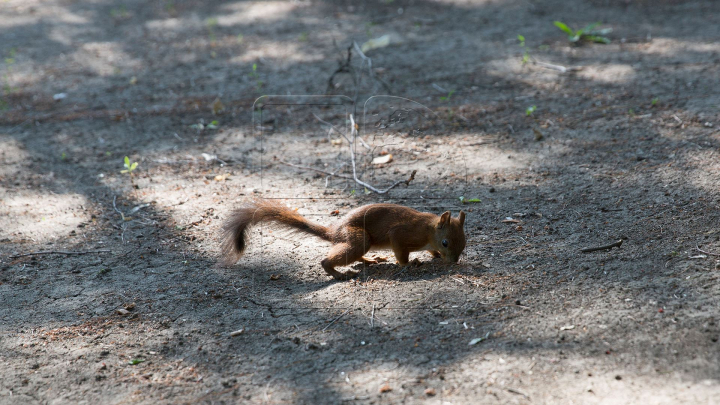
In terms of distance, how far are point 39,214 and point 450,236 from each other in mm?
3351

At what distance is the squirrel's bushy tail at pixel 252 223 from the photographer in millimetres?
3707

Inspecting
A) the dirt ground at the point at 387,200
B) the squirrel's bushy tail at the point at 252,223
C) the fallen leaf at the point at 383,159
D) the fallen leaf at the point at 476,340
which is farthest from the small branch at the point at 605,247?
the fallen leaf at the point at 383,159

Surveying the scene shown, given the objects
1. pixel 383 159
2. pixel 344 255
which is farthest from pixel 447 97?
pixel 344 255

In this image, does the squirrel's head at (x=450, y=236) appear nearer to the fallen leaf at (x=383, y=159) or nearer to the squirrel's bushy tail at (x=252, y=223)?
the squirrel's bushy tail at (x=252, y=223)

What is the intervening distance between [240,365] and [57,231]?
2.44 m

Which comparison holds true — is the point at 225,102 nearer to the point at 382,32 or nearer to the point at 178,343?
the point at 382,32

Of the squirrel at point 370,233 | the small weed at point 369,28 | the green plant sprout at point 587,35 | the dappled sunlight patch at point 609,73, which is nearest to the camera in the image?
the squirrel at point 370,233

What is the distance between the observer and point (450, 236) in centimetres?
362

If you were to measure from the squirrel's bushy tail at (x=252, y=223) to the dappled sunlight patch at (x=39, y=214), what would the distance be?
158cm

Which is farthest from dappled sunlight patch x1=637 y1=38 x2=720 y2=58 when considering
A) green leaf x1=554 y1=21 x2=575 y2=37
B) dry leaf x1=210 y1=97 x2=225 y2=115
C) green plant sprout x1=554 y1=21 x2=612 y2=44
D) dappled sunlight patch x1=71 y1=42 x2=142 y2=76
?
dappled sunlight patch x1=71 y1=42 x2=142 y2=76

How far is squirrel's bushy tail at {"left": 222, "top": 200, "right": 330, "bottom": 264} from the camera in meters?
3.71

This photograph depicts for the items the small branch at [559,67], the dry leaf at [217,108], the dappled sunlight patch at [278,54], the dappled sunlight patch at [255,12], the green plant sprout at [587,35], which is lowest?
the dry leaf at [217,108]

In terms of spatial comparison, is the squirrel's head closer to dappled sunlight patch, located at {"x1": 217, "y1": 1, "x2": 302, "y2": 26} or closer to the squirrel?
the squirrel

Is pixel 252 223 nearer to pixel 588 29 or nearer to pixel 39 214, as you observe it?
pixel 39 214
